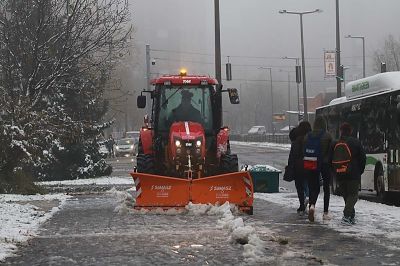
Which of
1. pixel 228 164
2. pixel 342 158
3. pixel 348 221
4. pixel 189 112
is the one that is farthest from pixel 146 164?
pixel 348 221

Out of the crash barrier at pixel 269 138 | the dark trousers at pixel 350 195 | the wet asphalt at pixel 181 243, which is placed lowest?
the crash barrier at pixel 269 138

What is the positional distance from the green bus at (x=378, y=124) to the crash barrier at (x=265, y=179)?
1.77 m

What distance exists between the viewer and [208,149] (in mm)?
14562

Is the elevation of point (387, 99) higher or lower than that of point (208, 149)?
higher

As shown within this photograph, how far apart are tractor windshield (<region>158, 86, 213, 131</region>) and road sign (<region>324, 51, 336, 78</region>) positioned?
2760 cm

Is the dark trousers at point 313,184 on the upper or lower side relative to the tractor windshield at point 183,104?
lower

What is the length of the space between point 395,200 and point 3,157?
10431mm

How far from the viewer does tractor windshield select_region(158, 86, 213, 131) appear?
1468 centimetres

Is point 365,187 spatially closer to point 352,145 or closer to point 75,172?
point 352,145

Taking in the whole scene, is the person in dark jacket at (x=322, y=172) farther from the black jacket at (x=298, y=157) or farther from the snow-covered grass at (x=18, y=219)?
the snow-covered grass at (x=18, y=219)

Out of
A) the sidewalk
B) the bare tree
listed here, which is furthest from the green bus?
the bare tree

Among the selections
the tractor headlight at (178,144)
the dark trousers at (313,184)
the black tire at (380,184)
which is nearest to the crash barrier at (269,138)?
the black tire at (380,184)

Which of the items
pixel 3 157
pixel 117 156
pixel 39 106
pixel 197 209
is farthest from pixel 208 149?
pixel 117 156

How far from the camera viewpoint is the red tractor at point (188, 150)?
12305 millimetres
